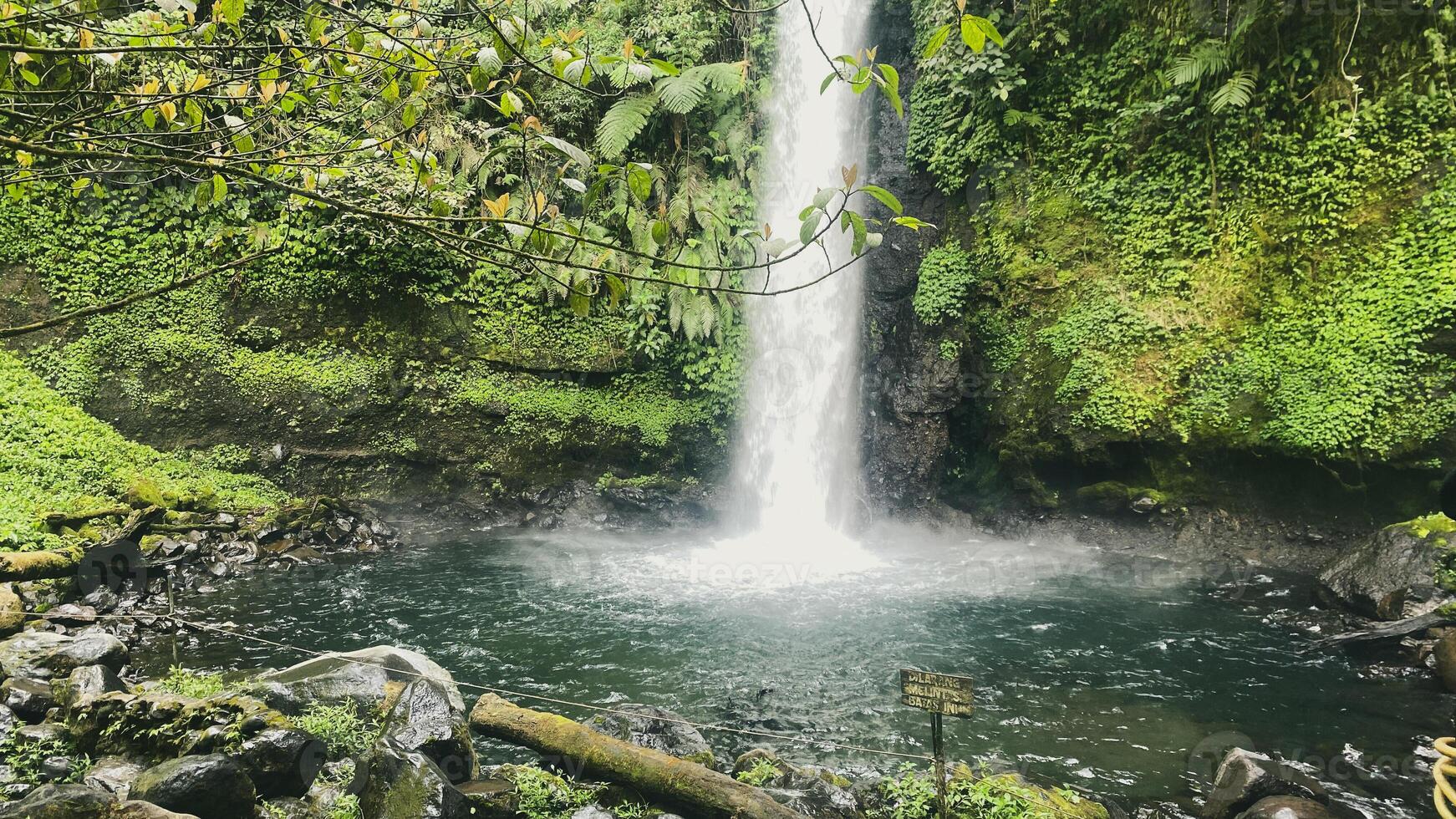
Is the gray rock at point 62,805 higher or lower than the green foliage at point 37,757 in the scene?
higher

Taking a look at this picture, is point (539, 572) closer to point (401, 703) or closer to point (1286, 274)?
point (401, 703)

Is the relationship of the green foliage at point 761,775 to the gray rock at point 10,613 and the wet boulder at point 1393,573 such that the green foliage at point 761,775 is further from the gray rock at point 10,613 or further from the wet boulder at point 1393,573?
the wet boulder at point 1393,573

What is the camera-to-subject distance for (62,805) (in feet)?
9.95

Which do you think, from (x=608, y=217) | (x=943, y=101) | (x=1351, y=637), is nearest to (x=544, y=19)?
(x=608, y=217)

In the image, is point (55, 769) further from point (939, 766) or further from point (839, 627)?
point (839, 627)

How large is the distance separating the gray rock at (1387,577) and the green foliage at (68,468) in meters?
12.8

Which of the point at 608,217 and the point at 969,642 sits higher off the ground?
the point at 608,217

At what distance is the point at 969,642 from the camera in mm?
7086

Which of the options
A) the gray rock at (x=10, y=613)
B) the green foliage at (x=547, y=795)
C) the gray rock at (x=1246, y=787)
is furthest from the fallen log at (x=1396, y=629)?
the gray rock at (x=10, y=613)

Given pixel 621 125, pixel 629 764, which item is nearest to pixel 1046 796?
pixel 629 764

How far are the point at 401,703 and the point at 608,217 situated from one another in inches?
364

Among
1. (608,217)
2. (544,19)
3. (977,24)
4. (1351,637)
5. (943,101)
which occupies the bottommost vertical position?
(1351,637)

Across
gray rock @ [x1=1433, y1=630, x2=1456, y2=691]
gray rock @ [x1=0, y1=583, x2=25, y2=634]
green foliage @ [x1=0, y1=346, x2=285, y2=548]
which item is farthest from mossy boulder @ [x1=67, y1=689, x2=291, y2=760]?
gray rock @ [x1=1433, y1=630, x2=1456, y2=691]

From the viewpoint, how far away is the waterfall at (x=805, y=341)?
40.1 feet
